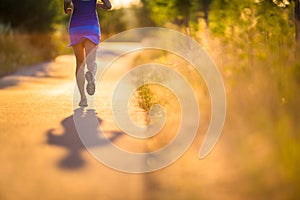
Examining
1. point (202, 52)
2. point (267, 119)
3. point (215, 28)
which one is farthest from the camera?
point (215, 28)

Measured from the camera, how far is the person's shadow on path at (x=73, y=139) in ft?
19.7

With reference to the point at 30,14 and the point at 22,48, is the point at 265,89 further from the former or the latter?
the point at 30,14

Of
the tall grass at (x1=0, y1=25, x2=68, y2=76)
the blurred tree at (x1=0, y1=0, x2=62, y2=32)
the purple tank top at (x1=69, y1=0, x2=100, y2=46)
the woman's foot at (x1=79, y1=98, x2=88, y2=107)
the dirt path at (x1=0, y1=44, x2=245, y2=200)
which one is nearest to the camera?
the dirt path at (x1=0, y1=44, x2=245, y2=200)

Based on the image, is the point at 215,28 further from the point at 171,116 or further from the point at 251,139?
the point at 251,139

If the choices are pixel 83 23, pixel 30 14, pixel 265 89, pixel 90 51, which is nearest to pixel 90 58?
pixel 90 51

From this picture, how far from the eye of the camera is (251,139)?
5375 mm

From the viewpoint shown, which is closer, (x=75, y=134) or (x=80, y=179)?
(x=80, y=179)

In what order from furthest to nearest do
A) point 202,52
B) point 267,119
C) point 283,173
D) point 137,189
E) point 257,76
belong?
1. point 202,52
2. point 257,76
3. point 267,119
4. point 137,189
5. point 283,173

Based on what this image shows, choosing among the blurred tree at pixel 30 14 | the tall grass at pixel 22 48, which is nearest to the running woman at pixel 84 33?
the tall grass at pixel 22 48

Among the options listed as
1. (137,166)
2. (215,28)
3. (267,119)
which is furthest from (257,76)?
(215,28)

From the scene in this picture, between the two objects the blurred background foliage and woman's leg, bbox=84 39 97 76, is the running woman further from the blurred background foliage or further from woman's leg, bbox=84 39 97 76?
the blurred background foliage

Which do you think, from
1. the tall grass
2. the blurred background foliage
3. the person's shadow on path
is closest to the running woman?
the person's shadow on path

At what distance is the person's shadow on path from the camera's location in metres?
6.00

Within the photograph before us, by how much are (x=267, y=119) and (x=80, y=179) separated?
1691 millimetres
